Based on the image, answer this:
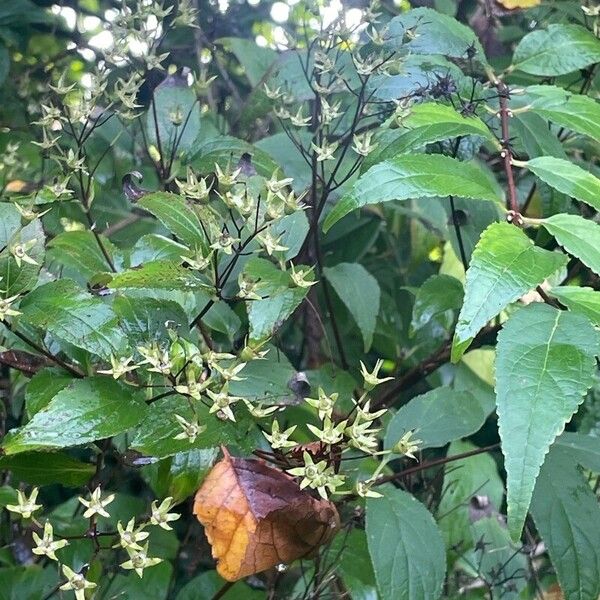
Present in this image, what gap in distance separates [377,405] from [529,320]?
31cm

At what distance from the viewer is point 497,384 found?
1.28ft

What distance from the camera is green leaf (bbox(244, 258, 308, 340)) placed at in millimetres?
496

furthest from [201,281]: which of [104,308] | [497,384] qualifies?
[497,384]

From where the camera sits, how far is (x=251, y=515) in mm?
491

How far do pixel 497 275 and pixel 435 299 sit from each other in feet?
0.89

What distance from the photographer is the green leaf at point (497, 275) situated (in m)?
0.41

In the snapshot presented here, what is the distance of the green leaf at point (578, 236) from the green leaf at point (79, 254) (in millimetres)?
331

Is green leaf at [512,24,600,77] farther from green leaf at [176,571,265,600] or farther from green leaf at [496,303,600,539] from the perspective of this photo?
green leaf at [176,571,265,600]

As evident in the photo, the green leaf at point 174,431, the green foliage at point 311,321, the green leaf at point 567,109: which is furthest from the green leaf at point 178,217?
the green leaf at point 567,109

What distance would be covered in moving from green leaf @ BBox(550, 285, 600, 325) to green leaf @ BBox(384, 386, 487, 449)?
0.20 metres

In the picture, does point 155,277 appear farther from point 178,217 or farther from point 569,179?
point 569,179

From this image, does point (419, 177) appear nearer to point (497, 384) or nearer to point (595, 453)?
point (497, 384)

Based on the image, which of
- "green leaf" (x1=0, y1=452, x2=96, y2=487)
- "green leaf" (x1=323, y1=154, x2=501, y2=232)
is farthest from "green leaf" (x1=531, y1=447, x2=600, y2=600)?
"green leaf" (x1=0, y1=452, x2=96, y2=487)

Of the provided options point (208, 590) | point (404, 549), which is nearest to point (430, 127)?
point (404, 549)
